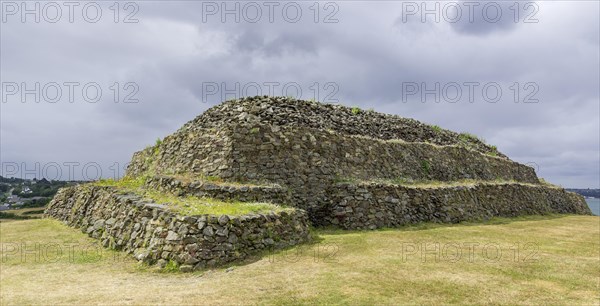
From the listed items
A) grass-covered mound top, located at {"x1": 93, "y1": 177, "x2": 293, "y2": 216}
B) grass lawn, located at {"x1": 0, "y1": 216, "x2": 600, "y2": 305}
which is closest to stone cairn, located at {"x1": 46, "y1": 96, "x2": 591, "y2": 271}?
grass-covered mound top, located at {"x1": 93, "y1": 177, "x2": 293, "y2": 216}

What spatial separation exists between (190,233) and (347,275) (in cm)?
508

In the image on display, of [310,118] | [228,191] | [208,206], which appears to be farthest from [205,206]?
[310,118]

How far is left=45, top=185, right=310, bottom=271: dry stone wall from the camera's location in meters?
11.9

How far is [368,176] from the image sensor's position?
2152cm

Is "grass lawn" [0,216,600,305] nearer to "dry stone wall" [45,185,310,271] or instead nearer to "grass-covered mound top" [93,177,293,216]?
"dry stone wall" [45,185,310,271]

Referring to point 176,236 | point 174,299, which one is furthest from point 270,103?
point 174,299

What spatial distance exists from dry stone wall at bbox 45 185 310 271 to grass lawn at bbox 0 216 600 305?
1.83 ft

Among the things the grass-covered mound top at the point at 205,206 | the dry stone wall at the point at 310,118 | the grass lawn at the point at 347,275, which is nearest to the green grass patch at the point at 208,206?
the grass-covered mound top at the point at 205,206

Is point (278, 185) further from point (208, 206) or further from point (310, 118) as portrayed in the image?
point (310, 118)

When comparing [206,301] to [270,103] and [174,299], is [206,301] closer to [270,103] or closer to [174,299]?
[174,299]

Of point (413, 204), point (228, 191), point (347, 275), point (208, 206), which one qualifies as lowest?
point (347, 275)

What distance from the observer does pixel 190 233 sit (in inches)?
472

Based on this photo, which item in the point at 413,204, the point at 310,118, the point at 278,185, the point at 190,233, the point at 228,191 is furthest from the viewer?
the point at 310,118

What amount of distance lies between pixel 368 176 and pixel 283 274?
11.9 meters
